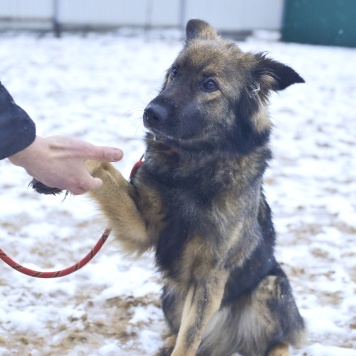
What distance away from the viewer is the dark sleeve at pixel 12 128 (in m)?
2.01

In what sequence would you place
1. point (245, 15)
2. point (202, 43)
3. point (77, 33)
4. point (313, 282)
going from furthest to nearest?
point (245, 15) → point (77, 33) → point (313, 282) → point (202, 43)

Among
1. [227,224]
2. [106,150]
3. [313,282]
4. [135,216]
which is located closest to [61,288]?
[135,216]

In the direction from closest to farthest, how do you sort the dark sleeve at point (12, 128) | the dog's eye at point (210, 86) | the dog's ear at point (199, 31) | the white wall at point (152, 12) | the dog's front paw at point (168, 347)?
the dark sleeve at point (12, 128)
the dog's eye at point (210, 86)
the dog's front paw at point (168, 347)
the dog's ear at point (199, 31)
the white wall at point (152, 12)

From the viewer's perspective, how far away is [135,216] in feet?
11.4

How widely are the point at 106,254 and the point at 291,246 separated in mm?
1556

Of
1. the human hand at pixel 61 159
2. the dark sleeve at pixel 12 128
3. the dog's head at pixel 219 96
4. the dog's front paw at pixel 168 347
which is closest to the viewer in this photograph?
the dark sleeve at pixel 12 128

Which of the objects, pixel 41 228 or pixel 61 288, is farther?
pixel 41 228

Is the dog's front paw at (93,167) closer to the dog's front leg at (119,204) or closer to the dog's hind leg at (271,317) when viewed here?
the dog's front leg at (119,204)

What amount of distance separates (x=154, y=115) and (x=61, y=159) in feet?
3.75

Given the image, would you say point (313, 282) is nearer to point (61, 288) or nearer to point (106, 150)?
point (61, 288)

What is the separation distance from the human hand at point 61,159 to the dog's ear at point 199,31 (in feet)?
6.03

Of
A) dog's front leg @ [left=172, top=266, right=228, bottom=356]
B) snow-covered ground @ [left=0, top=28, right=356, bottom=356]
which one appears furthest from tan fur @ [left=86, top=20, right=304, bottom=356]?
snow-covered ground @ [left=0, top=28, right=356, bottom=356]

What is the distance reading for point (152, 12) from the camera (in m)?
17.2

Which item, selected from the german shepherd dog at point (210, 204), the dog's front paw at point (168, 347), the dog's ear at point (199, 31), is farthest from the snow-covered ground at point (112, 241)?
the dog's ear at point (199, 31)
